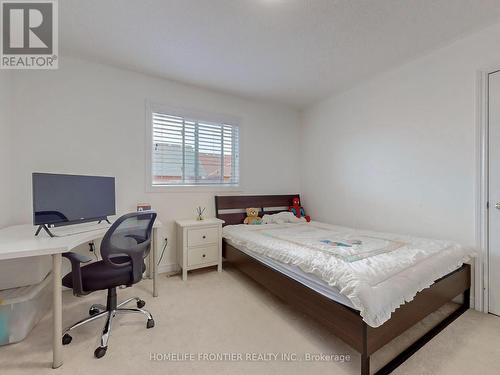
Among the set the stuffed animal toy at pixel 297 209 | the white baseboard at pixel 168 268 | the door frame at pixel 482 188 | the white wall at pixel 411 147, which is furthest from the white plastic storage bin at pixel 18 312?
the door frame at pixel 482 188

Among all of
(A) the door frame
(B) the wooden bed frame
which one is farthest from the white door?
(B) the wooden bed frame

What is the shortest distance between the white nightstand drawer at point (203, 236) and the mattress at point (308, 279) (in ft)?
2.42

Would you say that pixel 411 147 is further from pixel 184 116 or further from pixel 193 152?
pixel 184 116

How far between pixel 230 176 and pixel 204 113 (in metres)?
1.01

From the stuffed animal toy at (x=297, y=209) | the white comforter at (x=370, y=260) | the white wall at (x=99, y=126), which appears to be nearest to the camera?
the white comforter at (x=370, y=260)

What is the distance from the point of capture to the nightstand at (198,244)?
2764 millimetres

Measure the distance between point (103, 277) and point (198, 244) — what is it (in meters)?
1.24

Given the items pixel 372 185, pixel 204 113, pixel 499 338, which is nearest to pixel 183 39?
pixel 204 113

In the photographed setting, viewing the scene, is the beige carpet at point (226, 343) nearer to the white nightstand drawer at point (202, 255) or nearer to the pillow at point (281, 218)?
the white nightstand drawer at point (202, 255)

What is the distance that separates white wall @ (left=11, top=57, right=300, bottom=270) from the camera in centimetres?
231

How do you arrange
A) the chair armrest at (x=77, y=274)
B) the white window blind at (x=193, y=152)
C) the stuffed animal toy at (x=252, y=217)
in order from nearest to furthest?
the chair armrest at (x=77, y=274) < the white window blind at (x=193, y=152) < the stuffed animal toy at (x=252, y=217)

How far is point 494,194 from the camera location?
201cm

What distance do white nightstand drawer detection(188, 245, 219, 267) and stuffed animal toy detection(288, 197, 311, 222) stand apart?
1493 mm

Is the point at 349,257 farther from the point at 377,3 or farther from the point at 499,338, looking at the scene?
the point at 377,3
